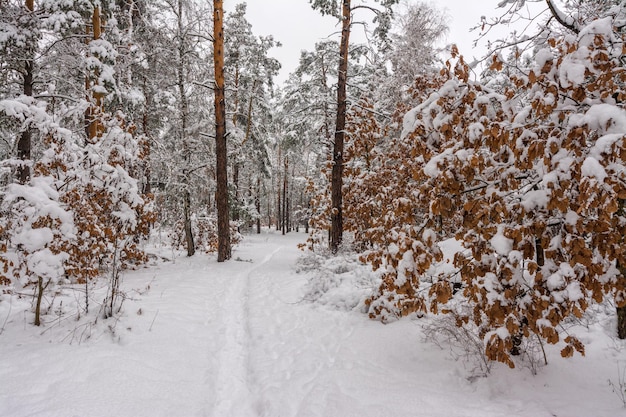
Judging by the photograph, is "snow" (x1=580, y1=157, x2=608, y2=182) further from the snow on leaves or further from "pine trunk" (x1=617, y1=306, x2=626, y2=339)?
"pine trunk" (x1=617, y1=306, x2=626, y2=339)

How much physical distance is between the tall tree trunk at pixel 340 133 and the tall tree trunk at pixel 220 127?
4.02 m

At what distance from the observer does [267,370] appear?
430 cm

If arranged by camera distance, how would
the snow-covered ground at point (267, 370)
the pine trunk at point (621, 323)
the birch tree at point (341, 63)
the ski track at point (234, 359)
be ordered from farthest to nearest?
the birch tree at point (341, 63), the pine trunk at point (621, 323), the ski track at point (234, 359), the snow-covered ground at point (267, 370)

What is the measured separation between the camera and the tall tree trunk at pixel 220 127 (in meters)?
11.9

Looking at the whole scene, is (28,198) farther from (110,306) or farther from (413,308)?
(413,308)

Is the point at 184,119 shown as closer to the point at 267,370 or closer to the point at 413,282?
the point at 267,370

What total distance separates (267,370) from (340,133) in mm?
8208

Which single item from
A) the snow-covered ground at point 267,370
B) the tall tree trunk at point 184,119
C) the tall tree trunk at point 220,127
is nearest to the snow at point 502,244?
the snow-covered ground at point 267,370

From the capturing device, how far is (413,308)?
145 inches

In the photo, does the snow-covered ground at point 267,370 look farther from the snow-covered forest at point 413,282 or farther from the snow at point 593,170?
the snow at point 593,170

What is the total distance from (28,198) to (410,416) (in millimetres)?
5274

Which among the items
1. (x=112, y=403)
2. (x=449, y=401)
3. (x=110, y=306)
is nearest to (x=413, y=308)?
(x=449, y=401)

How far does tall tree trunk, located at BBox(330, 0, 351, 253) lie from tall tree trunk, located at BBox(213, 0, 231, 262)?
402cm

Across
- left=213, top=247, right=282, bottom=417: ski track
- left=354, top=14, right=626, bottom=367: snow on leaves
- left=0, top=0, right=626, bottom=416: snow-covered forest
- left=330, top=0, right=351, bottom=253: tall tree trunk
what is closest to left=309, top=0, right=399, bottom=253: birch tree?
left=330, top=0, right=351, bottom=253: tall tree trunk
